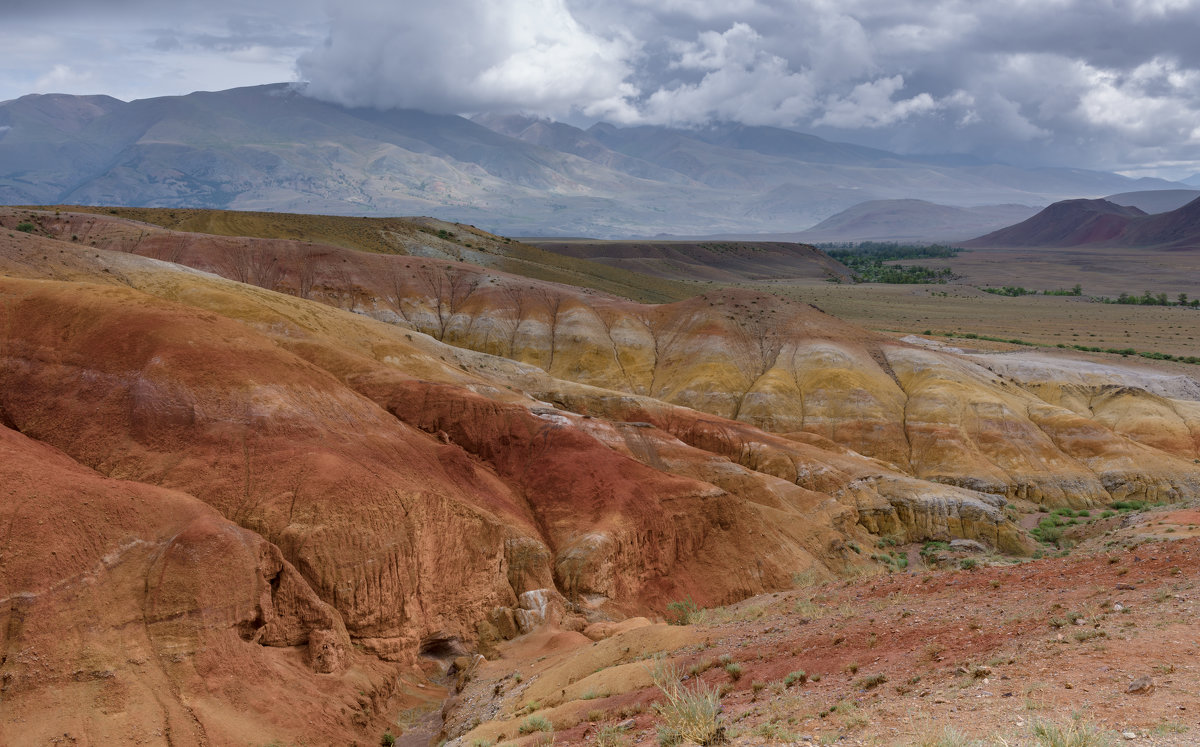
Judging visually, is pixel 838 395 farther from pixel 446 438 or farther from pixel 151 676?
pixel 151 676

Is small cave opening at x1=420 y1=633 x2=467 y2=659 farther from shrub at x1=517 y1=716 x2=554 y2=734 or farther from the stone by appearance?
the stone

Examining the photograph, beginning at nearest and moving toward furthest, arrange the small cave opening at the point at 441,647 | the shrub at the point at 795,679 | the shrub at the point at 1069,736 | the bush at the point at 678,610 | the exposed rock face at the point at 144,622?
the shrub at the point at 1069,736 < the shrub at the point at 795,679 < the exposed rock face at the point at 144,622 < the small cave opening at the point at 441,647 < the bush at the point at 678,610

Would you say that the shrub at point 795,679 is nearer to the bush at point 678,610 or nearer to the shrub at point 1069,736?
the shrub at point 1069,736

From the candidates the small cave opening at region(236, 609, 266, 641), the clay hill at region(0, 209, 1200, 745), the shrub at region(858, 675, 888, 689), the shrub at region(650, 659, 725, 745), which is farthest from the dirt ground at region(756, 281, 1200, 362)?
the shrub at region(650, 659, 725, 745)

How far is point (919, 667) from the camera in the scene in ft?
53.6

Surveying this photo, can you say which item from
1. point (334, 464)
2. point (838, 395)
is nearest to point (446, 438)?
point (334, 464)

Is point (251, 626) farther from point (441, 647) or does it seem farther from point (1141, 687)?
point (1141, 687)

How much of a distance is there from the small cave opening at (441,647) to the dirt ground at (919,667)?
314cm

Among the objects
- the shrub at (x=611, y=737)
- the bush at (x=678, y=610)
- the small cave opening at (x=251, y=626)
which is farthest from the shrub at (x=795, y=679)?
the bush at (x=678, y=610)

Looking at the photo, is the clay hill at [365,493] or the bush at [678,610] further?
the bush at [678,610]

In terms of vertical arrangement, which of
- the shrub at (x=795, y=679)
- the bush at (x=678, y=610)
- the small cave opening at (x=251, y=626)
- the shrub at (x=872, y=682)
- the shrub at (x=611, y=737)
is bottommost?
the bush at (x=678, y=610)

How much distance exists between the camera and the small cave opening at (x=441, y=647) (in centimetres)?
3014

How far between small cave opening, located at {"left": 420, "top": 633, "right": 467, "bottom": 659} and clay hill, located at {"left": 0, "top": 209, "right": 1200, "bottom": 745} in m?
0.12

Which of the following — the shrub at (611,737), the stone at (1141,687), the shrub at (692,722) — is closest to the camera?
the stone at (1141,687)
